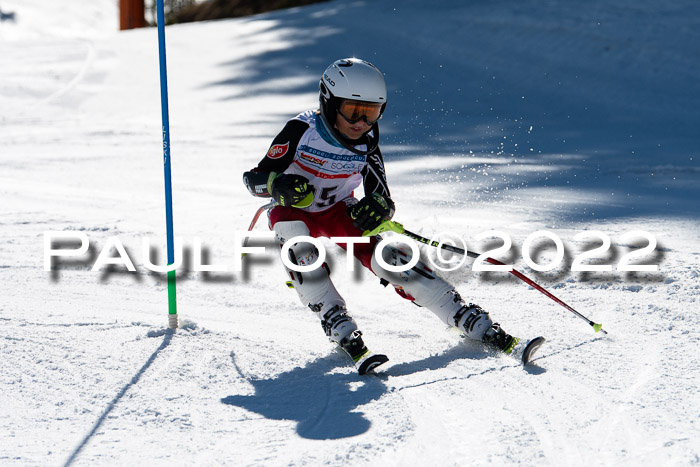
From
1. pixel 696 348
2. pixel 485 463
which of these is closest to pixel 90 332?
pixel 485 463

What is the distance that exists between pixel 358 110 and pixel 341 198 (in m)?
0.54

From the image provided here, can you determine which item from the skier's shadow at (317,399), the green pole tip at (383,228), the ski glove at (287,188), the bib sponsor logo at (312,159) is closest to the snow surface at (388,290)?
the skier's shadow at (317,399)

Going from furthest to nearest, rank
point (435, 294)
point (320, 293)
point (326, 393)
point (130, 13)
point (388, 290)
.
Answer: point (130, 13), point (388, 290), point (435, 294), point (320, 293), point (326, 393)

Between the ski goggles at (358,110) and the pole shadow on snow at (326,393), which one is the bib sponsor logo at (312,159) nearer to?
the ski goggles at (358,110)

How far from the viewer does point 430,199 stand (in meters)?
7.15

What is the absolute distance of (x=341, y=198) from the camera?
14.7ft

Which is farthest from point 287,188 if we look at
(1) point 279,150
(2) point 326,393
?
(2) point 326,393

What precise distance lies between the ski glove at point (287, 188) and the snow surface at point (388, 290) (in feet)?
2.42

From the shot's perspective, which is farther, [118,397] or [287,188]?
[287,188]

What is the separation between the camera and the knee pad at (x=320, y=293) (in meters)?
3.93

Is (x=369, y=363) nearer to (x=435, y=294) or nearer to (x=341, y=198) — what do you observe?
(x=435, y=294)

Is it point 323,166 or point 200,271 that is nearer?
point 323,166

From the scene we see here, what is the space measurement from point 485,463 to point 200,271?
3.00 meters

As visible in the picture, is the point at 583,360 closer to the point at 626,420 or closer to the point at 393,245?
the point at 626,420
